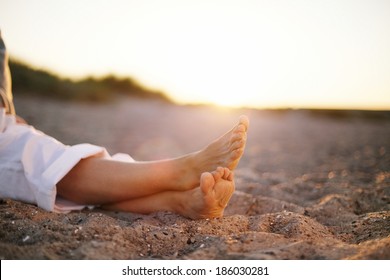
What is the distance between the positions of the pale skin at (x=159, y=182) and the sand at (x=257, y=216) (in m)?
0.06

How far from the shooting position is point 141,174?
4.69ft

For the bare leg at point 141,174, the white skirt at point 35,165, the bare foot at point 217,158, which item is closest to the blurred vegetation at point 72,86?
the white skirt at point 35,165

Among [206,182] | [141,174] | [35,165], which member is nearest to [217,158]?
[206,182]

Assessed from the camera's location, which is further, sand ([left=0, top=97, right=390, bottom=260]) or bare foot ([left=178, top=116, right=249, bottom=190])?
bare foot ([left=178, top=116, right=249, bottom=190])

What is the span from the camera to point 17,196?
4.76 ft

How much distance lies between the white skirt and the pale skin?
6 cm

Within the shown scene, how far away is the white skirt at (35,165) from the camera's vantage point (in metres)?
1.37

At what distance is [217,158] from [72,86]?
686 centimetres

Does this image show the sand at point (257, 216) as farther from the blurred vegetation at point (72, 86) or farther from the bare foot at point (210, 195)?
the blurred vegetation at point (72, 86)

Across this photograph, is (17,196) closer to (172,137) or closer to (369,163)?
(369,163)

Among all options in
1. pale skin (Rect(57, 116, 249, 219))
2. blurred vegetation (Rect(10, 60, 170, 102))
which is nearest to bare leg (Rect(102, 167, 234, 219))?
pale skin (Rect(57, 116, 249, 219))

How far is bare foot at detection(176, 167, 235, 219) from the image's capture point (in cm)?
133

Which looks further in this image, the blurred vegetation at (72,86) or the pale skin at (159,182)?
the blurred vegetation at (72,86)

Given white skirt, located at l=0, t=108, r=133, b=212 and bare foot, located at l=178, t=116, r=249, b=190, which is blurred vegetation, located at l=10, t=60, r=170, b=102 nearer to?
white skirt, located at l=0, t=108, r=133, b=212
